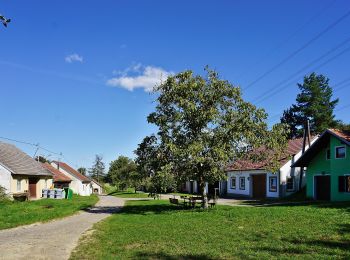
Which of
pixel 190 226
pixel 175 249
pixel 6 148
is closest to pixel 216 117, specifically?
pixel 190 226

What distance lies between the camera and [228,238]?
44.1 ft

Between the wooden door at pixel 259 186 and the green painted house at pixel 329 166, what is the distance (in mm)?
7359

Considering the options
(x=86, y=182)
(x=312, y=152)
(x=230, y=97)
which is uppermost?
(x=230, y=97)

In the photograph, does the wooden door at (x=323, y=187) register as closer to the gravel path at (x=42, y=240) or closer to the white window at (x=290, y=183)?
the white window at (x=290, y=183)

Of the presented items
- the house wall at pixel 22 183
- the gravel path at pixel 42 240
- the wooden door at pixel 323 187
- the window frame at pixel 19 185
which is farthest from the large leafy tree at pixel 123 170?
the gravel path at pixel 42 240

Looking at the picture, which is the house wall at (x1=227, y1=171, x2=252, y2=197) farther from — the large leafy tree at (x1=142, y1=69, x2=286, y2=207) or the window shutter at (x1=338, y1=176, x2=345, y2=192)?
the large leafy tree at (x1=142, y1=69, x2=286, y2=207)

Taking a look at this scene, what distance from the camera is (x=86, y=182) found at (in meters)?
75.1

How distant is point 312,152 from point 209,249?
2444 centimetres

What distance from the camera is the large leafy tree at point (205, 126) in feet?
77.5

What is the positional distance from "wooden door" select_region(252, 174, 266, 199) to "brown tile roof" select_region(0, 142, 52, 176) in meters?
22.8

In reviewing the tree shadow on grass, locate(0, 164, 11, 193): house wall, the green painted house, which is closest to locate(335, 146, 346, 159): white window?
the green painted house

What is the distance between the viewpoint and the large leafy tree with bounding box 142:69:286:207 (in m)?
23.6

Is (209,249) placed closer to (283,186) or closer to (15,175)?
(283,186)

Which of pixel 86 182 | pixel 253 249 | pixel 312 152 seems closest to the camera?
pixel 253 249
